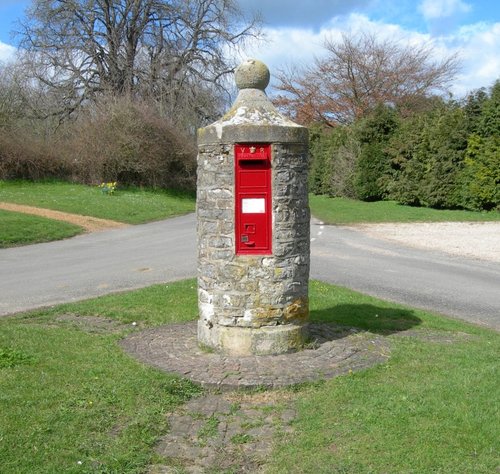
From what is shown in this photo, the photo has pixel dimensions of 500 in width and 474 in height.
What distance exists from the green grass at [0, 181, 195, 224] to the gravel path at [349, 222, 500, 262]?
8976 mm

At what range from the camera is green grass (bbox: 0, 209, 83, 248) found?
609 inches

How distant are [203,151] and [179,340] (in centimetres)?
219

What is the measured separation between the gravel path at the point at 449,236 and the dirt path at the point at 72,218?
8571 mm

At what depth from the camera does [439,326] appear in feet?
24.8

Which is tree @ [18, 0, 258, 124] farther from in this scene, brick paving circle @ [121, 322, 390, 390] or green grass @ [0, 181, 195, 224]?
brick paving circle @ [121, 322, 390, 390]

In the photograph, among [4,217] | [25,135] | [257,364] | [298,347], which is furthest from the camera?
[25,135]

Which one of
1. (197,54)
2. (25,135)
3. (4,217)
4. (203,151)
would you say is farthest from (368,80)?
(203,151)

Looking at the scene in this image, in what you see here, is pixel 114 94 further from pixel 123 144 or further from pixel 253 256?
pixel 253 256

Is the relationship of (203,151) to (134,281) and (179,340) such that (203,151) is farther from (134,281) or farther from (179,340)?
(134,281)

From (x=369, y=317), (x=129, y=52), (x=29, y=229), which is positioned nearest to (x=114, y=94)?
(x=129, y=52)

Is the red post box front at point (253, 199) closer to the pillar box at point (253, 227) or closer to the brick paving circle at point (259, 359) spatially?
the pillar box at point (253, 227)

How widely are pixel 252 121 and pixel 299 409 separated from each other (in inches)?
117

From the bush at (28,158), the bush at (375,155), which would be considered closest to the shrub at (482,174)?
the bush at (375,155)

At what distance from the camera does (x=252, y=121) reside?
238 inches
